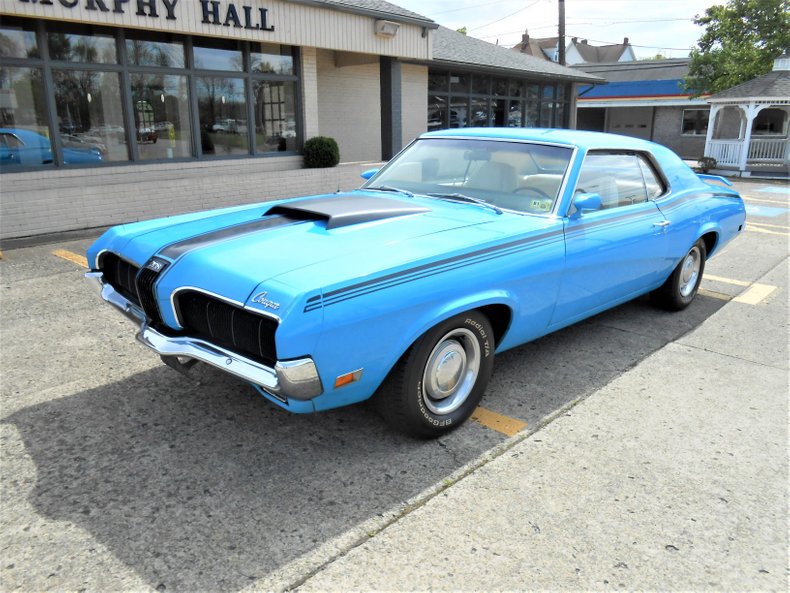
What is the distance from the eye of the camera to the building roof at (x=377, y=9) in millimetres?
12094

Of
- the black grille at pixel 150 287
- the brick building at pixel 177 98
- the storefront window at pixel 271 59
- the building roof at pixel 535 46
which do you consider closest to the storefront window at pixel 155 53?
the brick building at pixel 177 98

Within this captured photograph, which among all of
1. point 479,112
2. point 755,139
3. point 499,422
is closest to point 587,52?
point 755,139

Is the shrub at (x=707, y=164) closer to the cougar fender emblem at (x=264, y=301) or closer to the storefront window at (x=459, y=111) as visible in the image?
the storefront window at (x=459, y=111)

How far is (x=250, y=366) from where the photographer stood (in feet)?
9.07

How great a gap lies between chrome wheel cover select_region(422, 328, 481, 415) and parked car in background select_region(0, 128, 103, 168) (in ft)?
A: 28.7

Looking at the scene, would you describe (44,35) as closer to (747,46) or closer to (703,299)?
(703,299)

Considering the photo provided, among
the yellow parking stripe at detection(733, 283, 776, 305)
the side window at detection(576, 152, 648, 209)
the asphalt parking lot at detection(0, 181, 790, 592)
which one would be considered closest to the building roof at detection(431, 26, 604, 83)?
the yellow parking stripe at detection(733, 283, 776, 305)

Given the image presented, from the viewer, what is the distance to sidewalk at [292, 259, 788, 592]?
2.38 metres

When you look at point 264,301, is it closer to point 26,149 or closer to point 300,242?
point 300,242

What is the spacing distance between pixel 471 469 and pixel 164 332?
5.49ft

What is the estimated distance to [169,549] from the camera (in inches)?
97.7

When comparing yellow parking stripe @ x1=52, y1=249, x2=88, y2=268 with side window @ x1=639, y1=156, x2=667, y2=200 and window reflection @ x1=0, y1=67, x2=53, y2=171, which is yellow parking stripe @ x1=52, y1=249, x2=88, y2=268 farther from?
side window @ x1=639, y1=156, x2=667, y2=200

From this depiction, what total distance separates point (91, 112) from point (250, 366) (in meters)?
8.97

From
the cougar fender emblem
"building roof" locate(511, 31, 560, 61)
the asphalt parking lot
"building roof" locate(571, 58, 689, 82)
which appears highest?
"building roof" locate(511, 31, 560, 61)
